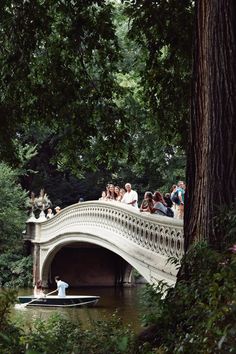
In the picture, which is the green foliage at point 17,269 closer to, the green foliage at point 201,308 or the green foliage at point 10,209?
the green foliage at point 10,209

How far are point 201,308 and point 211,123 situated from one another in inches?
86.7

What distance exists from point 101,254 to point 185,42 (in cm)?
2489

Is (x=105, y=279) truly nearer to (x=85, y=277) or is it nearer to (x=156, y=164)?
(x=85, y=277)

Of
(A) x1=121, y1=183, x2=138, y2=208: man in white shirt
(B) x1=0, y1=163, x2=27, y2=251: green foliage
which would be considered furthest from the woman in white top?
(B) x1=0, y1=163, x2=27, y2=251: green foliage

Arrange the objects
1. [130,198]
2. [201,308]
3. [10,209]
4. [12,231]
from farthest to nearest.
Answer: [12,231] → [10,209] → [130,198] → [201,308]

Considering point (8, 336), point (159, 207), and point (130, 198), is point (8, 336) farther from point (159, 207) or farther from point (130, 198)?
point (130, 198)

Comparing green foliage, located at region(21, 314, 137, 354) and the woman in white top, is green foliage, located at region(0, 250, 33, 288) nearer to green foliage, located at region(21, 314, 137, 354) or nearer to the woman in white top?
the woman in white top

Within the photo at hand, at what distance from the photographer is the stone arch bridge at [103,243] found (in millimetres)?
12211

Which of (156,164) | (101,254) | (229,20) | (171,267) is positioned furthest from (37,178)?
(229,20)

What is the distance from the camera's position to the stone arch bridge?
481 inches

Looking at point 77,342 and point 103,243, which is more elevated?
point 103,243

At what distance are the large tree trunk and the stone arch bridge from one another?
225cm

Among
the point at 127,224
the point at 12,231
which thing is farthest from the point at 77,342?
the point at 12,231

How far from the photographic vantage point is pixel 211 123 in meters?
5.78
